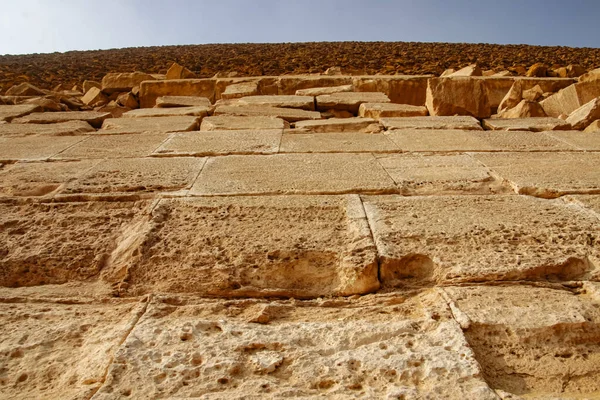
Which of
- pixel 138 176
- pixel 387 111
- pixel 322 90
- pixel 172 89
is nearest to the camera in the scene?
pixel 138 176

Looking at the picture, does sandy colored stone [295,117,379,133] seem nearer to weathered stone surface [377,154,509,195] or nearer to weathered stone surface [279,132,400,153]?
weathered stone surface [279,132,400,153]

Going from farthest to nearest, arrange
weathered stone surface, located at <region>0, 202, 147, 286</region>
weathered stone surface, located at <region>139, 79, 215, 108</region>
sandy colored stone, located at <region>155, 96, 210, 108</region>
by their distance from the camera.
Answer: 1. weathered stone surface, located at <region>139, 79, 215, 108</region>
2. sandy colored stone, located at <region>155, 96, 210, 108</region>
3. weathered stone surface, located at <region>0, 202, 147, 286</region>

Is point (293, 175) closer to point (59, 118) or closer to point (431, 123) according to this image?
point (431, 123)

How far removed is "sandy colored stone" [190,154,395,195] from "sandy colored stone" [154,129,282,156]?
187 mm

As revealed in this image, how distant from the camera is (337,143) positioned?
3564 mm

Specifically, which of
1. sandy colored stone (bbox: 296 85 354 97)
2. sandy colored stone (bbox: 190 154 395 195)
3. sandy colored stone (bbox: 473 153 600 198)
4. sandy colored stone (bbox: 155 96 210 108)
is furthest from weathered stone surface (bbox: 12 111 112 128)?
sandy colored stone (bbox: 473 153 600 198)

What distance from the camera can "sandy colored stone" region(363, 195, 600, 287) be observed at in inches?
68.9

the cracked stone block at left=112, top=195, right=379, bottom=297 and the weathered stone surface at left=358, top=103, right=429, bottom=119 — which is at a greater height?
the weathered stone surface at left=358, top=103, right=429, bottom=119

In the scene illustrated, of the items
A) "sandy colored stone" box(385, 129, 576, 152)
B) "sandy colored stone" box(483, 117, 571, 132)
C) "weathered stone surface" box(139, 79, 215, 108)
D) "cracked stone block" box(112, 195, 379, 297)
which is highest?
"weathered stone surface" box(139, 79, 215, 108)

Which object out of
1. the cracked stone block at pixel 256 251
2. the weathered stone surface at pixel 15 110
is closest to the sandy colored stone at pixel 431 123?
the cracked stone block at pixel 256 251

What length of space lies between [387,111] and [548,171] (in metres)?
2.03

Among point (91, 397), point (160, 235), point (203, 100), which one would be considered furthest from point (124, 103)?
point (91, 397)

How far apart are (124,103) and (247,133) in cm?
322

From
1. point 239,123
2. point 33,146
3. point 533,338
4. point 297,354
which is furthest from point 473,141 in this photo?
point 33,146
